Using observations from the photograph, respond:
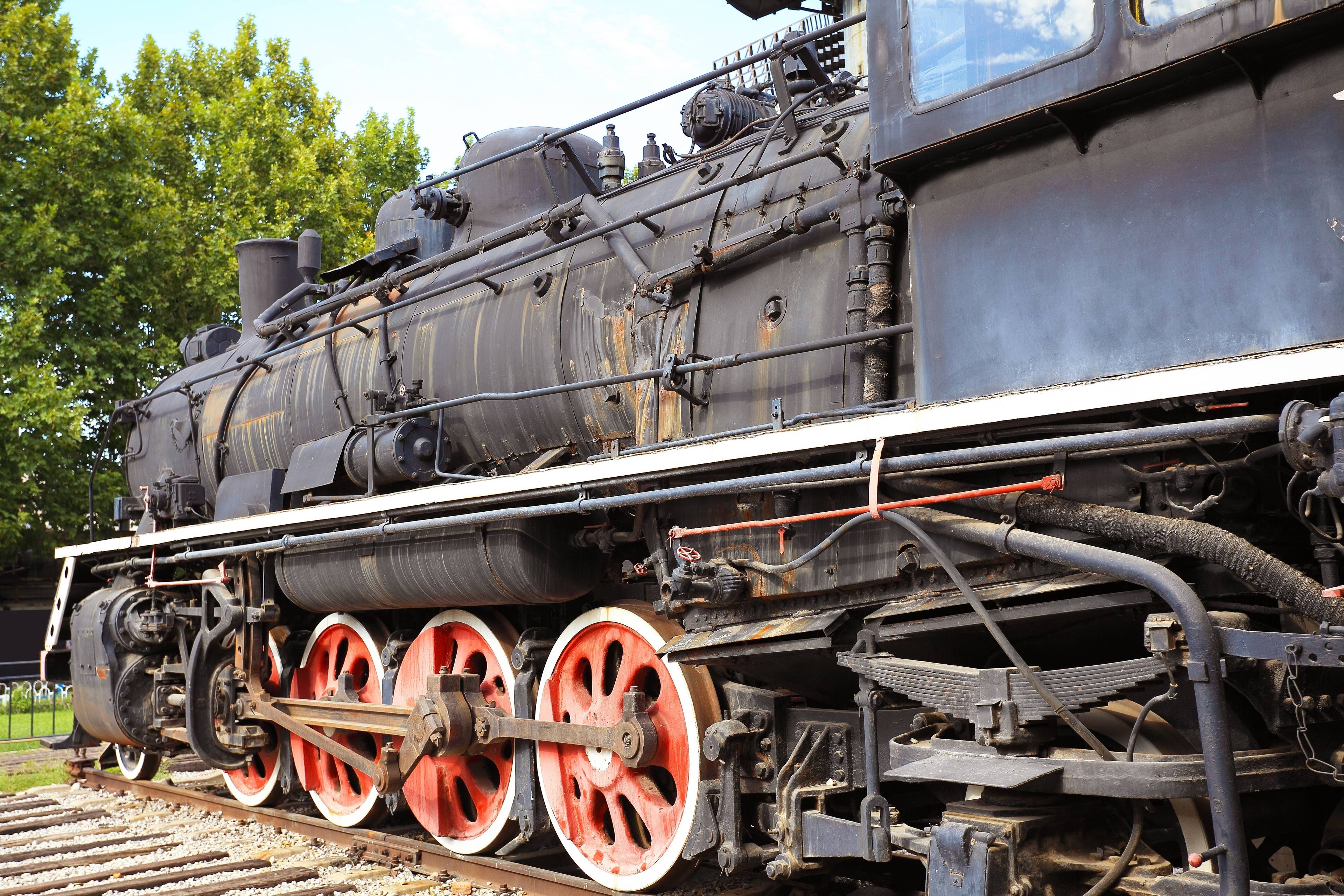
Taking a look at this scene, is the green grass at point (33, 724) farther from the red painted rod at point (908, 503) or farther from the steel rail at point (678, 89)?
the red painted rod at point (908, 503)

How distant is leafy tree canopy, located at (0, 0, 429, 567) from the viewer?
693 inches

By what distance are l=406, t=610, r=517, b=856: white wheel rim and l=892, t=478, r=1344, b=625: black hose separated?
132 inches

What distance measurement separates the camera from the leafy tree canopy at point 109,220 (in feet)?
57.8

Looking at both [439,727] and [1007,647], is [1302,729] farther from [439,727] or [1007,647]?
[439,727]

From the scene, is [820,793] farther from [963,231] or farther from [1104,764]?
[963,231]

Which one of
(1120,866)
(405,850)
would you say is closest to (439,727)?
(405,850)

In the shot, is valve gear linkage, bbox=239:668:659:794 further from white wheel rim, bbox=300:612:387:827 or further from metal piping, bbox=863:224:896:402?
metal piping, bbox=863:224:896:402


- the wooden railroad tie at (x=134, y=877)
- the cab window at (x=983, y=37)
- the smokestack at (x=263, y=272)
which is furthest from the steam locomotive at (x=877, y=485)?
the smokestack at (x=263, y=272)

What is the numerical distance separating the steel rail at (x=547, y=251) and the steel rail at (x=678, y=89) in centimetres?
43

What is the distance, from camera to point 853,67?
23109 mm

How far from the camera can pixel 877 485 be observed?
11.6ft

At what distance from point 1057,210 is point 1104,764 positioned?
1.47 meters

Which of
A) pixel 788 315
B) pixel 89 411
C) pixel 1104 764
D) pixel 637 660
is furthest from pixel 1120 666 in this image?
pixel 89 411

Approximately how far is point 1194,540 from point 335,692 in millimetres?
5732
